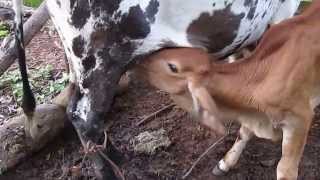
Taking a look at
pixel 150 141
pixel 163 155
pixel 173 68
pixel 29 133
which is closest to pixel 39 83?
pixel 29 133

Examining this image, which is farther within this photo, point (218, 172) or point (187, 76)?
point (218, 172)

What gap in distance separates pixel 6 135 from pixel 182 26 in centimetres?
147

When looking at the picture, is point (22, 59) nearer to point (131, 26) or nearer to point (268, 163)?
point (131, 26)

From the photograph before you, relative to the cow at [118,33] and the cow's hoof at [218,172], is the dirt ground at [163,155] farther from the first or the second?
the cow at [118,33]

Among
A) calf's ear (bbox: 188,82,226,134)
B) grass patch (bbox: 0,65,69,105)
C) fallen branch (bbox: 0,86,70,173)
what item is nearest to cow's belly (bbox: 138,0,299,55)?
calf's ear (bbox: 188,82,226,134)

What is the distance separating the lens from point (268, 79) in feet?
12.9

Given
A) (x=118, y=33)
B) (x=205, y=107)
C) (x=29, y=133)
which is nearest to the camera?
(x=205, y=107)

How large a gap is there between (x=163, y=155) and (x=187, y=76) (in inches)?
44.0

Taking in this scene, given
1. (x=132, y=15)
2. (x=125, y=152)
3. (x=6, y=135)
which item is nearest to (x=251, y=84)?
(x=132, y=15)

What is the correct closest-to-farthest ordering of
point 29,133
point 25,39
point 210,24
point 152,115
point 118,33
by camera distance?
point 118,33, point 210,24, point 29,133, point 152,115, point 25,39

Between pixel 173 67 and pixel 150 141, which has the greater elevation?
pixel 173 67

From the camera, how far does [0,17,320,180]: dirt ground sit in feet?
15.1

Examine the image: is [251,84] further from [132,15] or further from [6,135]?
[6,135]

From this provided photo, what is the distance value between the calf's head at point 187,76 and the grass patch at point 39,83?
5.14 ft
